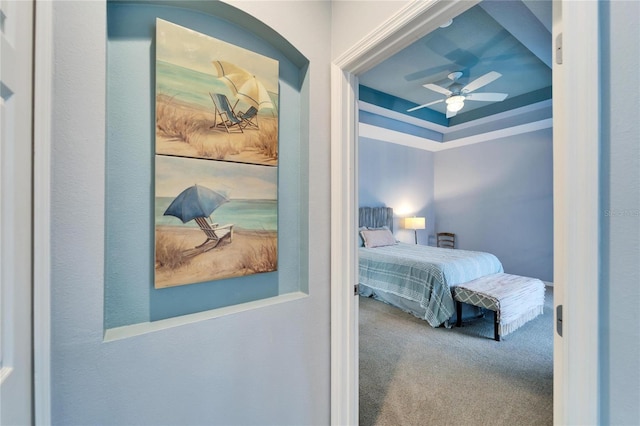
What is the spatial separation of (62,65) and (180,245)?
2.26ft

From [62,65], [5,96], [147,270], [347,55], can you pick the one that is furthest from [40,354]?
[347,55]

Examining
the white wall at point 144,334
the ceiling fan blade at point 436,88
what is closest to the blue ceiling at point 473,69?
the ceiling fan blade at point 436,88

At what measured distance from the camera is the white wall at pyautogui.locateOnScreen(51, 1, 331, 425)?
86 cm

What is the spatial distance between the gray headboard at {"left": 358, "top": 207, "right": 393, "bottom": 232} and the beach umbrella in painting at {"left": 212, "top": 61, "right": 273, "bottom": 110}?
160 inches

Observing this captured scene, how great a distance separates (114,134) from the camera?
1021mm

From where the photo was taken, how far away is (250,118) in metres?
1.26

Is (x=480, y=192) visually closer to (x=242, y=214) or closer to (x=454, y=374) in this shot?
(x=454, y=374)

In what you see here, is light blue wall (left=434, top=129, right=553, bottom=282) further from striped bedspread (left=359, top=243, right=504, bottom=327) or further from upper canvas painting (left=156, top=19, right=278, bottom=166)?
upper canvas painting (left=156, top=19, right=278, bottom=166)

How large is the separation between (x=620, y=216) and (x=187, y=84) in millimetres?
1430

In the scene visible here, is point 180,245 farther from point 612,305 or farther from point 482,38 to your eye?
point 482,38

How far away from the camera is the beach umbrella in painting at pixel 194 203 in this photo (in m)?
1.10

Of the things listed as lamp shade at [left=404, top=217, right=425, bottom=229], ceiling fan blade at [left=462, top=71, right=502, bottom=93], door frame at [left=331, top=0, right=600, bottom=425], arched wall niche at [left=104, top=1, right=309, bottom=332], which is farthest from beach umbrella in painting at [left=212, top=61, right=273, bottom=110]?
lamp shade at [left=404, top=217, right=425, bottom=229]

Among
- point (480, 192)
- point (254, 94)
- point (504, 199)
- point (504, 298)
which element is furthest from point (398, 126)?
point (254, 94)

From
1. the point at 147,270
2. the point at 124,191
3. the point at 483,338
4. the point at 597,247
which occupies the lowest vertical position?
the point at 483,338
